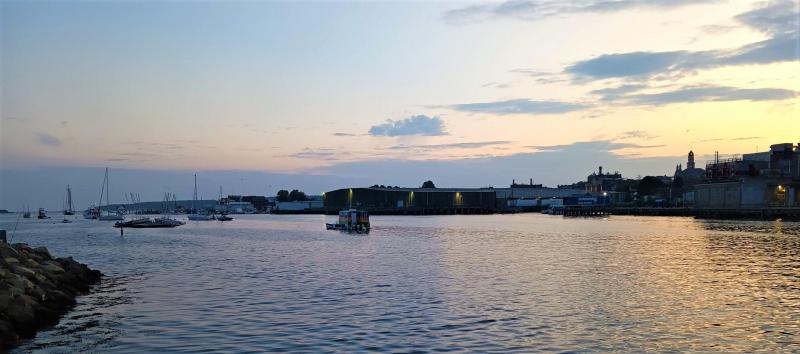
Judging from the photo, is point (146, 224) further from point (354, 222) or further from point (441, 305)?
point (441, 305)

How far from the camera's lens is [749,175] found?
15638 cm

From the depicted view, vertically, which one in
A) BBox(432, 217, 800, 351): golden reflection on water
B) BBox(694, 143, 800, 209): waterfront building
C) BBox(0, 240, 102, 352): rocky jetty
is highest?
BBox(694, 143, 800, 209): waterfront building

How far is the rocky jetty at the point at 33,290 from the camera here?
78.1 ft

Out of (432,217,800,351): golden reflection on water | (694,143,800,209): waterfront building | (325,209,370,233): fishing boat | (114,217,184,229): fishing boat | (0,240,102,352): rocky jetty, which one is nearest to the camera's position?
(432,217,800,351): golden reflection on water

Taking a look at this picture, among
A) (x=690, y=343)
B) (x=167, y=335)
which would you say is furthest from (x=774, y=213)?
(x=167, y=335)

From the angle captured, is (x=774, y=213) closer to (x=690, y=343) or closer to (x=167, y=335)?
(x=690, y=343)

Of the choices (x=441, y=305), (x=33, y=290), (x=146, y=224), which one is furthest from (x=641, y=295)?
(x=146, y=224)

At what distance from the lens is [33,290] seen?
29.0 m

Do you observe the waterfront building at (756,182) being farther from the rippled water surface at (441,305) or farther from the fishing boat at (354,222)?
the rippled water surface at (441,305)

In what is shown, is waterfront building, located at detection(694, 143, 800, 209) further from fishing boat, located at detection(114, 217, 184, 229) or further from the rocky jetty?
the rocky jetty

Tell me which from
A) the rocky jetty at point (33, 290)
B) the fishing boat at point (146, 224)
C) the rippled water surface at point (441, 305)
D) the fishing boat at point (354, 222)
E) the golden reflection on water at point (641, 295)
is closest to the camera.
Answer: the rippled water surface at point (441, 305)

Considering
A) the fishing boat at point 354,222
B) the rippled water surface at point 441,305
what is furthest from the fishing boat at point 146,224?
the rippled water surface at point 441,305

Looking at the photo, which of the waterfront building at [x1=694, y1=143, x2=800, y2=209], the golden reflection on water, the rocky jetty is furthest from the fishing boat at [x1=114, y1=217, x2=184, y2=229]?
the waterfront building at [x1=694, y1=143, x2=800, y2=209]

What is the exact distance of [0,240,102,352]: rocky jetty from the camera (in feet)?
78.1
